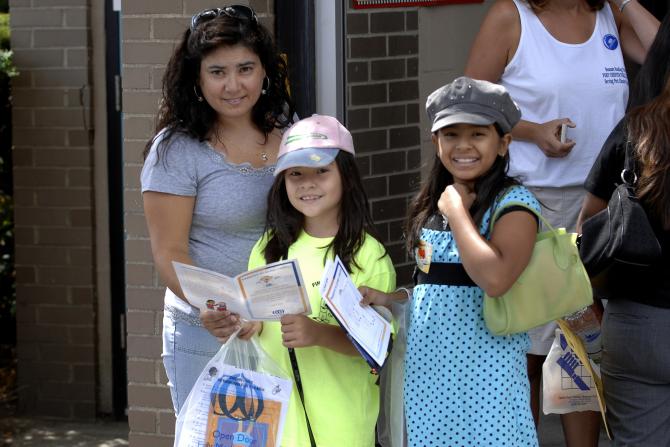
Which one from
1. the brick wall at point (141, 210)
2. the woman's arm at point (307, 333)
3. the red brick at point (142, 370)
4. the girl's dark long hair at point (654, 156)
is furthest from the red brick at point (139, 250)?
the girl's dark long hair at point (654, 156)

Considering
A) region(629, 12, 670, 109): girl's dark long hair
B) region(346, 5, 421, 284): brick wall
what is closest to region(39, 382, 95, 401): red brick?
region(346, 5, 421, 284): brick wall

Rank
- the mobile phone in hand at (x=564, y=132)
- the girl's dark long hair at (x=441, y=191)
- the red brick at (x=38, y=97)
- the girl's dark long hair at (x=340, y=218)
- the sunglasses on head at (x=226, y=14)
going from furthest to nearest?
the red brick at (x=38, y=97) → the mobile phone in hand at (x=564, y=132) → the sunglasses on head at (x=226, y=14) → the girl's dark long hair at (x=340, y=218) → the girl's dark long hair at (x=441, y=191)

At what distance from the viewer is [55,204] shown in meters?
6.84

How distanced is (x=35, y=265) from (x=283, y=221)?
11.7ft

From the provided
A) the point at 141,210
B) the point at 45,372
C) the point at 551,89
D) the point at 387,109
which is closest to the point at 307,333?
the point at 551,89

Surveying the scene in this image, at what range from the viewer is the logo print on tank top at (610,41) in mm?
4508

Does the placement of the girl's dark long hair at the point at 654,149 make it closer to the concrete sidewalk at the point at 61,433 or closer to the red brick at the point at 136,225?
the red brick at the point at 136,225

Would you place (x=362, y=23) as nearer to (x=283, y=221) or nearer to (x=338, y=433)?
(x=283, y=221)

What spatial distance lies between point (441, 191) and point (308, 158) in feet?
1.37

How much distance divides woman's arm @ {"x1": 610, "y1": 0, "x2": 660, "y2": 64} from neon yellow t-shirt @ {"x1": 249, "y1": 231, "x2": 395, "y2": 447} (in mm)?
1521

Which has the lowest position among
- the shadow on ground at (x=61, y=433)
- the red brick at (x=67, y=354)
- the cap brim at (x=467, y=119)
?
the shadow on ground at (x=61, y=433)

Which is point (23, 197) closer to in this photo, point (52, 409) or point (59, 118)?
point (59, 118)

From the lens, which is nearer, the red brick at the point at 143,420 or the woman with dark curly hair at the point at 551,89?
the woman with dark curly hair at the point at 551,89

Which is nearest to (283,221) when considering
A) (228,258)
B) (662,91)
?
(228,258)
